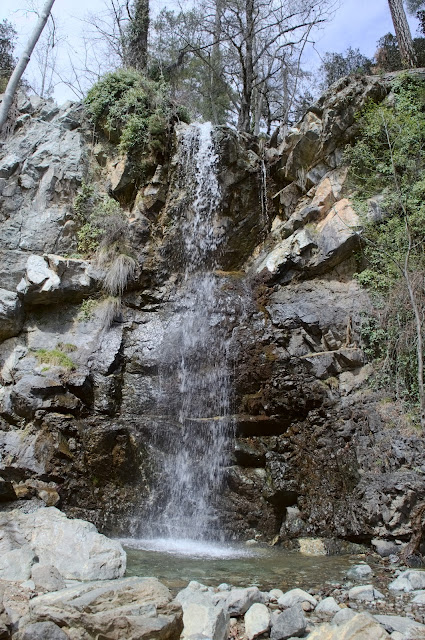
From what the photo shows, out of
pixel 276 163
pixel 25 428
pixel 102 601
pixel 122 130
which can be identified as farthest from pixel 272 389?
pixel 122 130

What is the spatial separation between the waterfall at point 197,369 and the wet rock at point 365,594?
2.74 m

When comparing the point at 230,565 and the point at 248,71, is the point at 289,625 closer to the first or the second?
the point at 230,565

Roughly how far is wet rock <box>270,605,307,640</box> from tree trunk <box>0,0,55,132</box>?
6.51 metres

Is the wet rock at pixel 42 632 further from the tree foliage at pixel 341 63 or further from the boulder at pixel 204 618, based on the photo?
the tree foliage at pixel 341 63

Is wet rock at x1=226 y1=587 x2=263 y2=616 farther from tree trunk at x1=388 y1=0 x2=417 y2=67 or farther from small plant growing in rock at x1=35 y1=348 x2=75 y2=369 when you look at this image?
tree trunk at x1=388 y1=0 x2=417 y2=67

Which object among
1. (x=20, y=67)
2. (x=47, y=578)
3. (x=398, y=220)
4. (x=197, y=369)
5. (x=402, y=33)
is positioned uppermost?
(x=402, y=33)

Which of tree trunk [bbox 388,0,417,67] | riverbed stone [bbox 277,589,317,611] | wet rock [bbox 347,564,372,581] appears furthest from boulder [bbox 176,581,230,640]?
tree trunk [bbox 388,0,417,67]

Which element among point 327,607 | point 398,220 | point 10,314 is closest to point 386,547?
point 327,607

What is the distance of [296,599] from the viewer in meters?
3.66

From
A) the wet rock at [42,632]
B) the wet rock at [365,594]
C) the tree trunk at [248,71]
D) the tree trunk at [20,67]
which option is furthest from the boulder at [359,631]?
the tree trunk at [248,71]

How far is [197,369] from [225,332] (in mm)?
940

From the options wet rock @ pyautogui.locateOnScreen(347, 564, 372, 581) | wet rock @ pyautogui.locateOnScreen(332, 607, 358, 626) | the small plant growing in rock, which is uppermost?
the small plant growing in rock

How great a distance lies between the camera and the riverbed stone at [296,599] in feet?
11.8

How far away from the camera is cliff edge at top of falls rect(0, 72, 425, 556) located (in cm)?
638
